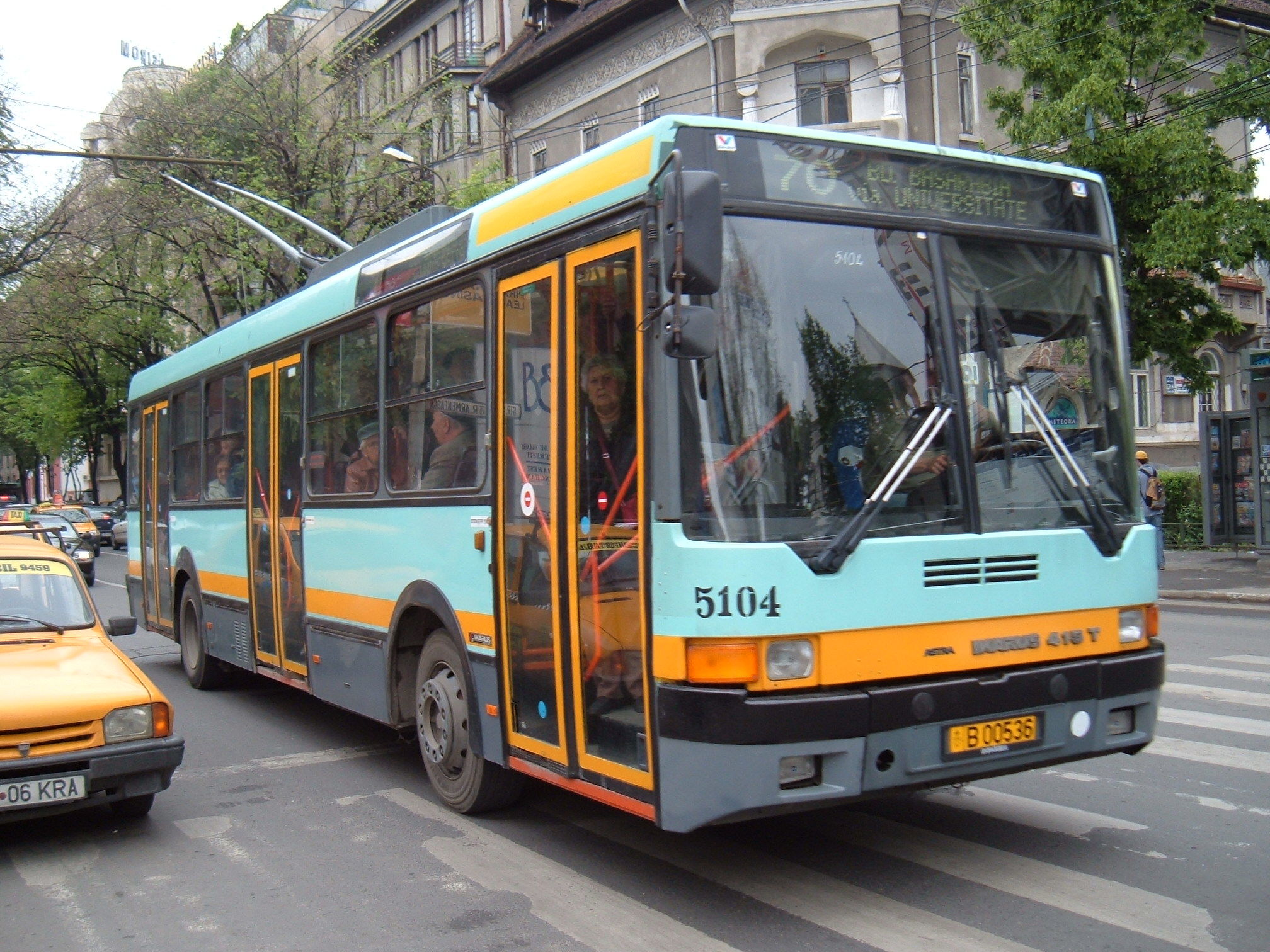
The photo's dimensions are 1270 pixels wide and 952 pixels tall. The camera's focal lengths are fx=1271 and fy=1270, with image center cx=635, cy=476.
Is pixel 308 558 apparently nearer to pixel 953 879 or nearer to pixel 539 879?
pixel 539 879

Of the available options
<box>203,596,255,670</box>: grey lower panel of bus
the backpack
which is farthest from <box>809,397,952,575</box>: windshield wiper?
the backpack

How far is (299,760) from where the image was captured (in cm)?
838

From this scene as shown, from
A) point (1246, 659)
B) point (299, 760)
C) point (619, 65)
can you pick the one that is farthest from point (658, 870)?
point (619, 65)

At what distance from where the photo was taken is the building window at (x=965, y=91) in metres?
25.8

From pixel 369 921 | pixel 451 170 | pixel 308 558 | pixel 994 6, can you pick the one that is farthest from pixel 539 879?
pixel 451 170

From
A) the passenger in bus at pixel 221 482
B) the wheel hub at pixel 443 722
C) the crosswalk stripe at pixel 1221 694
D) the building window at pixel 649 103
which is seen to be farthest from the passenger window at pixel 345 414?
the building window at pixel 649 103

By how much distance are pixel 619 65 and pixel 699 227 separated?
86.0 feet

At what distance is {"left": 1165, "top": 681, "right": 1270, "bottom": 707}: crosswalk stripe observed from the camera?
8977 millimetres

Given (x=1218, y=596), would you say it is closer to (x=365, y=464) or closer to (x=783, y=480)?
(x=365, y=464)

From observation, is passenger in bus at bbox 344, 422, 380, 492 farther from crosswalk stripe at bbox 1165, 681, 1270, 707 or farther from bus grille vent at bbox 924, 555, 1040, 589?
crosswalk stripe at bbox 1165, 681, 1270, 707

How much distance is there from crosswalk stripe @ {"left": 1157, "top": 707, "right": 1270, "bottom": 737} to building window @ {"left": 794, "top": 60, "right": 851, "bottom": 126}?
60.3ft

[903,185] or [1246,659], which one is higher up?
[903,185]

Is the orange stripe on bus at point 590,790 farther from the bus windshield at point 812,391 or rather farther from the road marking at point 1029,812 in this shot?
the road marking at point 1029,812

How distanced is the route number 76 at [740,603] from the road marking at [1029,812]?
7.62 feet
